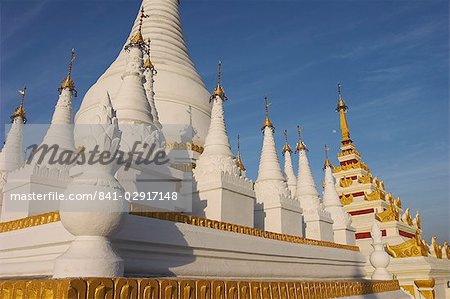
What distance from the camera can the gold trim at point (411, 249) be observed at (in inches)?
808

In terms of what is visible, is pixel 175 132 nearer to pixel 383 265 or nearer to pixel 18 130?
pixel 18 130

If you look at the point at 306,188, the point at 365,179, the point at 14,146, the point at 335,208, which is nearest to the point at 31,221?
the point at 14,146

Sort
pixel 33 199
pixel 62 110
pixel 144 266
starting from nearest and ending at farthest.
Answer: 1. pixel 144 266
2. pixel 33 199
3. pixel 62 110

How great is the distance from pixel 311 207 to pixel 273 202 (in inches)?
190

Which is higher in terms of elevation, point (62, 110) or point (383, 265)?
point (62, 110)

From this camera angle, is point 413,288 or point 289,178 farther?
point 289,178

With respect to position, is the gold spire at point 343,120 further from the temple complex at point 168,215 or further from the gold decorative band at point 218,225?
the gold decorative band at point 218,225

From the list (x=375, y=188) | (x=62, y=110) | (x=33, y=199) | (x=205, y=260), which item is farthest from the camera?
(x=375, y=188)

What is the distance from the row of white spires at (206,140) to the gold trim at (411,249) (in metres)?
3.11

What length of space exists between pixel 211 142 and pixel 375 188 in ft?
74.4

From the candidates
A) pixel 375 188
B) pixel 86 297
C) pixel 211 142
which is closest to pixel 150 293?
pixel 86 297

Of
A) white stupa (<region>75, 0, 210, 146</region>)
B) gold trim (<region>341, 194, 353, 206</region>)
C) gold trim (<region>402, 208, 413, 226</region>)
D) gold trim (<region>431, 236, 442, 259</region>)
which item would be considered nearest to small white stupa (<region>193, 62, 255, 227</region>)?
white stupa (<region>75, 0, 210, 146</region>)

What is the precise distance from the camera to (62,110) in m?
16.5

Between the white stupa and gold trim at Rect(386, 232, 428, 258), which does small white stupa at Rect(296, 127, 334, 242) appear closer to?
gold trim at Rect(386, 232, 428, 258)
